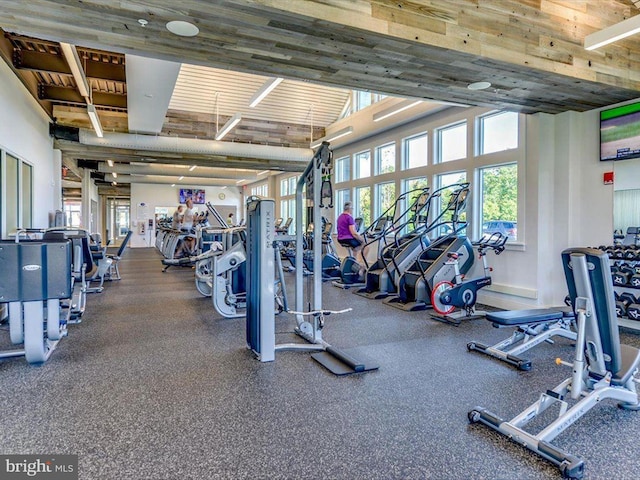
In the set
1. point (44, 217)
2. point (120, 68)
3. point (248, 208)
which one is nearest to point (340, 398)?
point (248, 208)

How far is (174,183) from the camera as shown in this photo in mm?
18297

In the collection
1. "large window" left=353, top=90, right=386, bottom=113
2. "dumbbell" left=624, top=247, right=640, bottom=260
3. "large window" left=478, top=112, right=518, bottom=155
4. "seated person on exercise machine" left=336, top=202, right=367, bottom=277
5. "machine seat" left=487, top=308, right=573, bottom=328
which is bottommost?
"machine seat" left=487, top=308, right=573, bottom=328

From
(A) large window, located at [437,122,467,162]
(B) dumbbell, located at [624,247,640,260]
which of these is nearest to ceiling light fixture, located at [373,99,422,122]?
(A) large window, located at [437,122,467,162]

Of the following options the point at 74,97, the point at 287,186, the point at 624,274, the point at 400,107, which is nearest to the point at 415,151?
the point at 400,107

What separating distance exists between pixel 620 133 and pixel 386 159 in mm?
4700

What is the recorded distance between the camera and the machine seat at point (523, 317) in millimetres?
2959

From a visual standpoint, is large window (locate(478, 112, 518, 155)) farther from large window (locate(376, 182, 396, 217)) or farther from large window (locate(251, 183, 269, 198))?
large window (locate(251, 183, 269, 198))

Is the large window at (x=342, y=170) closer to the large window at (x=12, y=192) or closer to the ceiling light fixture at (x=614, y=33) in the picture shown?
the ceiling light fixture at (x=614, y=33)

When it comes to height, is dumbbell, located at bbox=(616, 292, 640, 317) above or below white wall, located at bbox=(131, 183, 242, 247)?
below

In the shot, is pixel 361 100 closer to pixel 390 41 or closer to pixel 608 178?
pixel 608 178

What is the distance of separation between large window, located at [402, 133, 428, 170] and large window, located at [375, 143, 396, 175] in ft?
1.15

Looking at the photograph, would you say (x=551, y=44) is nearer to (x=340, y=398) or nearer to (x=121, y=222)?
(x=340, y=398)

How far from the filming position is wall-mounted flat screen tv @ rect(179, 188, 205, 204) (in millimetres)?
19828

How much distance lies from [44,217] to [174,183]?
34.7 feet
